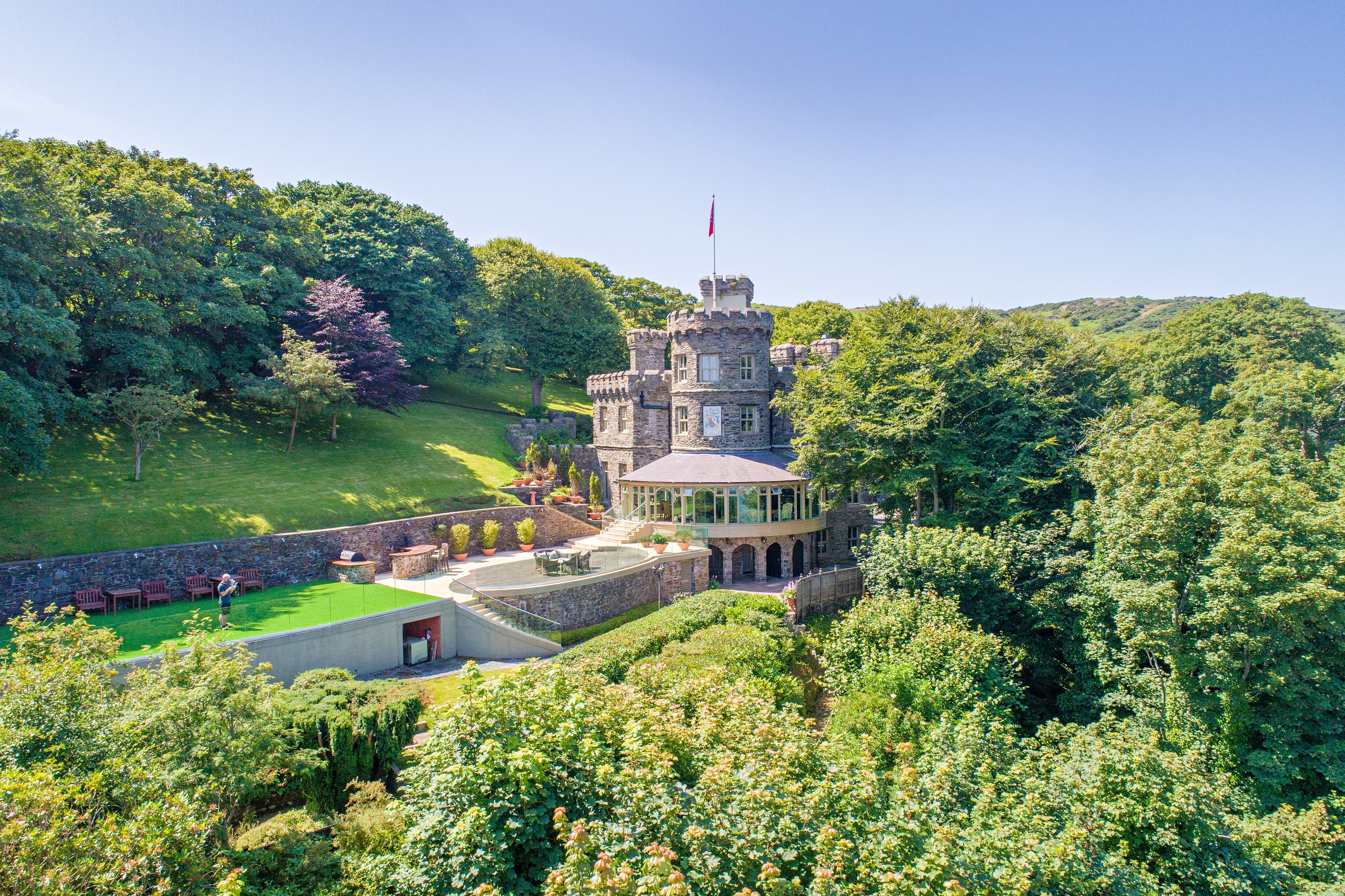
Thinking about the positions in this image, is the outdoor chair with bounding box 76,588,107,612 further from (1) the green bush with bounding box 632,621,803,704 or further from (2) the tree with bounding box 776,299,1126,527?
(2) the tree with bounding box 776,299,1126,527

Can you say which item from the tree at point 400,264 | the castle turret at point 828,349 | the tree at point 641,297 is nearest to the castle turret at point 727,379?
the castle turret at point 828,349

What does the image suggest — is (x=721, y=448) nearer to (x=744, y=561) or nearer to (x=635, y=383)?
(x=744, y=561)

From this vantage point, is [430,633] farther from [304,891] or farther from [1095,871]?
[1095,871]

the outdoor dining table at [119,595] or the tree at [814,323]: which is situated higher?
the tree at [814,323]

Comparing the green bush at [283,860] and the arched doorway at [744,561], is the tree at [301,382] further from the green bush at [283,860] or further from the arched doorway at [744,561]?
the green bush at [283,860]

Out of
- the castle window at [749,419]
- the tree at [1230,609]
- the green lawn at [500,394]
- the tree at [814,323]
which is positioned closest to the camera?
the tree at [1230,609]

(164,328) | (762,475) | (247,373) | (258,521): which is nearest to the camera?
(258,521)

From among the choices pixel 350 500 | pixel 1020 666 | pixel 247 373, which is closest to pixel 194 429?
pixel 247 373
